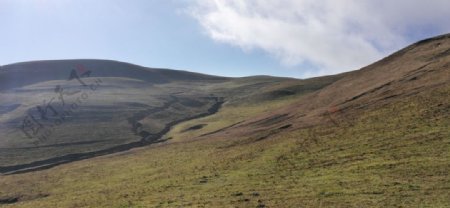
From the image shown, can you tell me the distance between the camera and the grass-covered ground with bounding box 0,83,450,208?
3252 cm

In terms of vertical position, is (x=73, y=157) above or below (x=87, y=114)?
below

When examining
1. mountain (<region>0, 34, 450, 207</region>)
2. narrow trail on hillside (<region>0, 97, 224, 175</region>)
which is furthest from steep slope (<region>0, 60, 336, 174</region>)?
mountain (<region>0, 34, 450, 207</region>)

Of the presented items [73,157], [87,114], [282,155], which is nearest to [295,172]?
[282,155]

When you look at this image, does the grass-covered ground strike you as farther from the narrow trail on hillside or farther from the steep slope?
the steep slope

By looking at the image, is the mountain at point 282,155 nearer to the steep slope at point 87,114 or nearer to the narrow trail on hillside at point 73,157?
the narrow trail on hillside at point 73,157

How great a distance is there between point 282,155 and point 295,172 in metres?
7.97

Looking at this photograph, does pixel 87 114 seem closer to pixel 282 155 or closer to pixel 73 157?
pixel 73 157

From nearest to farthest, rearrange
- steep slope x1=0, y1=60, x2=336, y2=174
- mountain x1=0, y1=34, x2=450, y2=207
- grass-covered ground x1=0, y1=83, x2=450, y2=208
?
grass-covered ground x1=0, y1=83, x2=450, y2=208
mountain x1=0, y1=34, x2=450, y2=207
steep slope x1=0, y1=60, x2=336, y2=174

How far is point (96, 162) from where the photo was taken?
7256 centimetres

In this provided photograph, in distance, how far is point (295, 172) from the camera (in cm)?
4156

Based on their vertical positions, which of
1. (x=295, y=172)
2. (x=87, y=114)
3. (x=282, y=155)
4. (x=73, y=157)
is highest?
(x=87, y=114)

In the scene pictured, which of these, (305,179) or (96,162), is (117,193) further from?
(96,162)

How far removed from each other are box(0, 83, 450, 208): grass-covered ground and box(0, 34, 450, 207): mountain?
0.52 ft

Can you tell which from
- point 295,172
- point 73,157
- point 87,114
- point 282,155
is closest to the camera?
point 295,172
